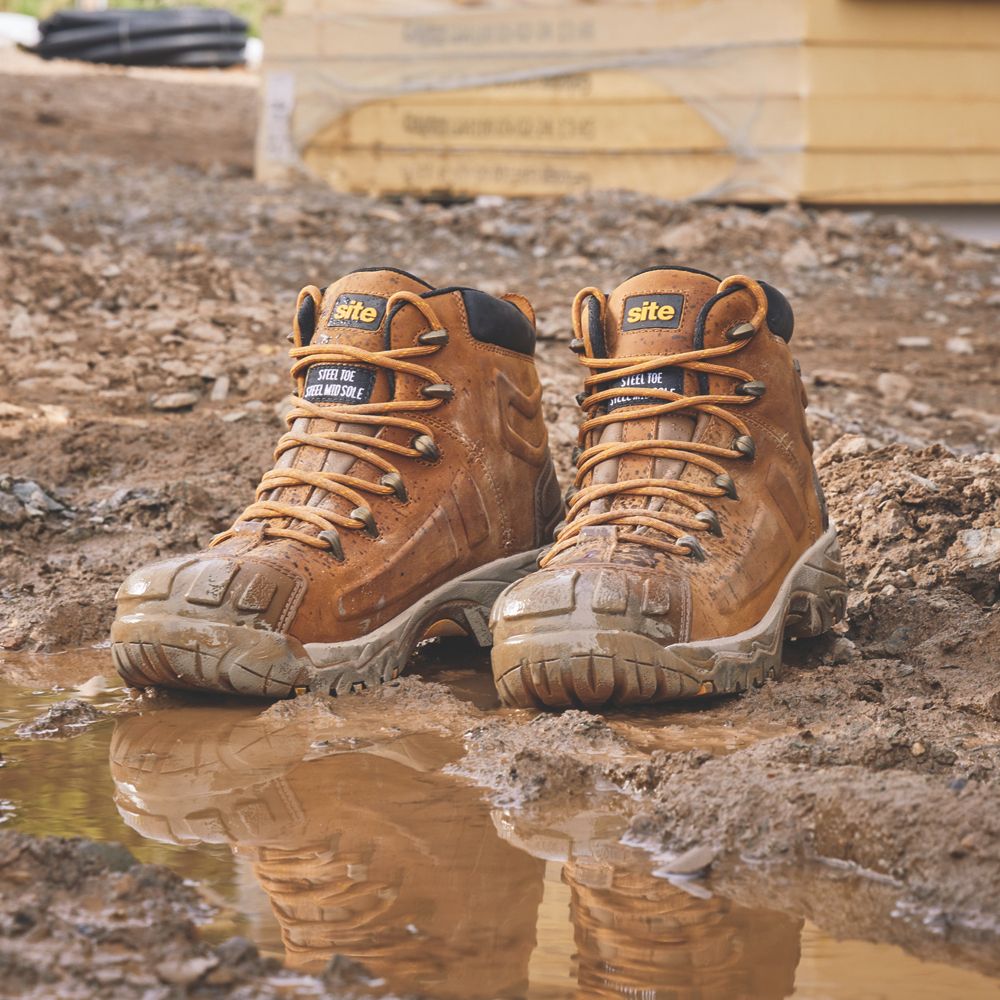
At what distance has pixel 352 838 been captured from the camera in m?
1.81

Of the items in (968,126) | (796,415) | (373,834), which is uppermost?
(968,126)

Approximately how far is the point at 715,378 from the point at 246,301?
11.3ft

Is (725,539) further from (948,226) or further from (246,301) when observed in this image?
(948,226)

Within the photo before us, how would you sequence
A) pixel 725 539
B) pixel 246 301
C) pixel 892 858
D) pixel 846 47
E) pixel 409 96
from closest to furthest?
pixel 892 858 < pixel 725 539 < pixel 246 301 < pixel 846 47 < pixel 409 96

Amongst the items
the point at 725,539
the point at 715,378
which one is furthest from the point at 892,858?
the point at 715,378

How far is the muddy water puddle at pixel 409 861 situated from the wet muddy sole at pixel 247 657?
0.05 metres

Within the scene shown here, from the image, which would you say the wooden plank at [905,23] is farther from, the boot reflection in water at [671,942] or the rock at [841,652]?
the boot reflection in water at [671,942]

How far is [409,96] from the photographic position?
8.15m

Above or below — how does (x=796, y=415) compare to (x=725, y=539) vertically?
above

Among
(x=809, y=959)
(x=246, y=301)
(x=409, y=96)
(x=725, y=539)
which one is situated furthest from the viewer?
(x=409, y=96)

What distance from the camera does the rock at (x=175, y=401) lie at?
4.54m

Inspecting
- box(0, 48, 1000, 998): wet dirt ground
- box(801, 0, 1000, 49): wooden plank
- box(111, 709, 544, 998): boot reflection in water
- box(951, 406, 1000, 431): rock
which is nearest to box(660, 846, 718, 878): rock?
box(0, 48, 1000, 998): wet dirt ground

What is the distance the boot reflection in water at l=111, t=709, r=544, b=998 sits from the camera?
1.49 m

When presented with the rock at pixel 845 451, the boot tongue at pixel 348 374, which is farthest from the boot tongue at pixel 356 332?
the rock at pixel 845 451
